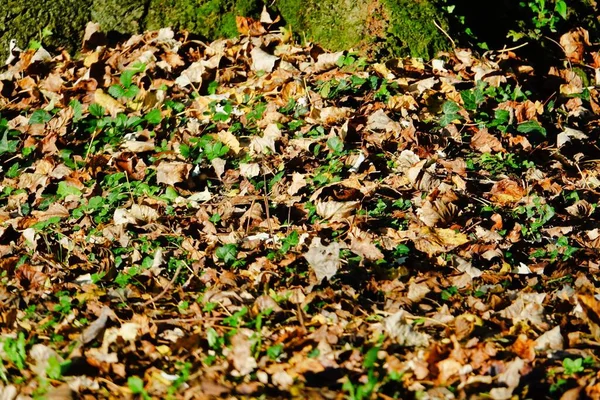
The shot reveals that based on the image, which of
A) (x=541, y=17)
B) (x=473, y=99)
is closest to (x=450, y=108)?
(x=473, y=99)

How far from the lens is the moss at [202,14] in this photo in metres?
4.95

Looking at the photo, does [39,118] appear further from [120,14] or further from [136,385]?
[136,385]

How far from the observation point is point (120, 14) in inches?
196

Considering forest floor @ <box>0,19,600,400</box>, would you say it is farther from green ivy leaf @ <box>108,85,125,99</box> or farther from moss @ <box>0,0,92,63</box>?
moss @ <box>0,0,92,63</box>

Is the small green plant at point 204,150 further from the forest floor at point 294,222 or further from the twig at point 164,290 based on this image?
the twig at point 164,290

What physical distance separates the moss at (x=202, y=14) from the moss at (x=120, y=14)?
0.07 m

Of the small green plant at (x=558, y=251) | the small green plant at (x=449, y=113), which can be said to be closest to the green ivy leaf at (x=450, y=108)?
the small green plant at (x=449, y=113)

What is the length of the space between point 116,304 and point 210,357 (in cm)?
68

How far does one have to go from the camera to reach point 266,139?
4059 mm

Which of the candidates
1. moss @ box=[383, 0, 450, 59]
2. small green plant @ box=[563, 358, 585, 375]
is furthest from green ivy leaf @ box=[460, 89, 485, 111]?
small green plant @ box=[563, 358, 585, 375]

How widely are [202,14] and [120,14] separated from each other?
635 millimetres

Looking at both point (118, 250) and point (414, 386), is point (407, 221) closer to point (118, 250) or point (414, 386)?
point (414, 386)

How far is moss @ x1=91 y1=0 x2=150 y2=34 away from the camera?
4.95 metres

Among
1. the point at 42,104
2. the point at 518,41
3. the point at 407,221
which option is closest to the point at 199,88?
the point at 42,104
